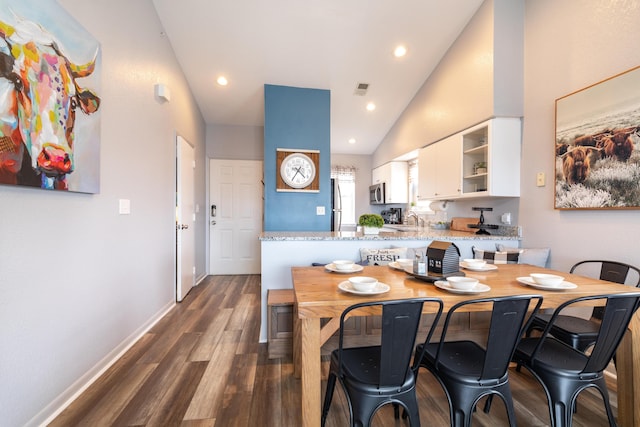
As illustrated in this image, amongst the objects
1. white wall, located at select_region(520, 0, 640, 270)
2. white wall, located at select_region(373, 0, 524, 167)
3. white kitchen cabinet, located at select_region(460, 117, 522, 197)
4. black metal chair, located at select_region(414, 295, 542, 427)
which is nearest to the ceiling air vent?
white wall, located at select_region(373, 0, 524, 167)

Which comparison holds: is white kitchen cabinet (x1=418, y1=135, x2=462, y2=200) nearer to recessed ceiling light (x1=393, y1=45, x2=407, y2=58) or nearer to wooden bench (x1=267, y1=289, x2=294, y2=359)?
recessed ceiling light (x1=393, y1=45, x2=407, y2=58)

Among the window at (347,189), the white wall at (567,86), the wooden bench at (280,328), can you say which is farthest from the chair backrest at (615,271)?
the window at (347,189)

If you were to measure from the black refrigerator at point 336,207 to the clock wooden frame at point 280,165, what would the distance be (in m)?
0.75

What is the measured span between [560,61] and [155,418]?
3.80 m

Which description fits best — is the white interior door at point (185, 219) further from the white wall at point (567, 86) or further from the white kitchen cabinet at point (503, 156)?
the white wall at point (567, 86)

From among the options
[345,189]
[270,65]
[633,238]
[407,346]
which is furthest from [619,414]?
[345,189]

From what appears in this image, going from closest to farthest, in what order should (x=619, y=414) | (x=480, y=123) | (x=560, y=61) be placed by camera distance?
(x=619, y=414) < (x=560, y=61) < (x=480, y=123)

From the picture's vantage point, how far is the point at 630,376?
138 centimetres

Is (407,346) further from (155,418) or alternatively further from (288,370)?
(155,418)

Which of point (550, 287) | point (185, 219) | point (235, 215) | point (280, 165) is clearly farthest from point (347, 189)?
point (550, 287)

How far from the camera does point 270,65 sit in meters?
3.37

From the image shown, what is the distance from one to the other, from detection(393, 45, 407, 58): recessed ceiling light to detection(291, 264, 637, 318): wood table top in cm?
276

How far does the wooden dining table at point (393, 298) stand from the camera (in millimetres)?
1171

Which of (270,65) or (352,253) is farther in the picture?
(270,65)
